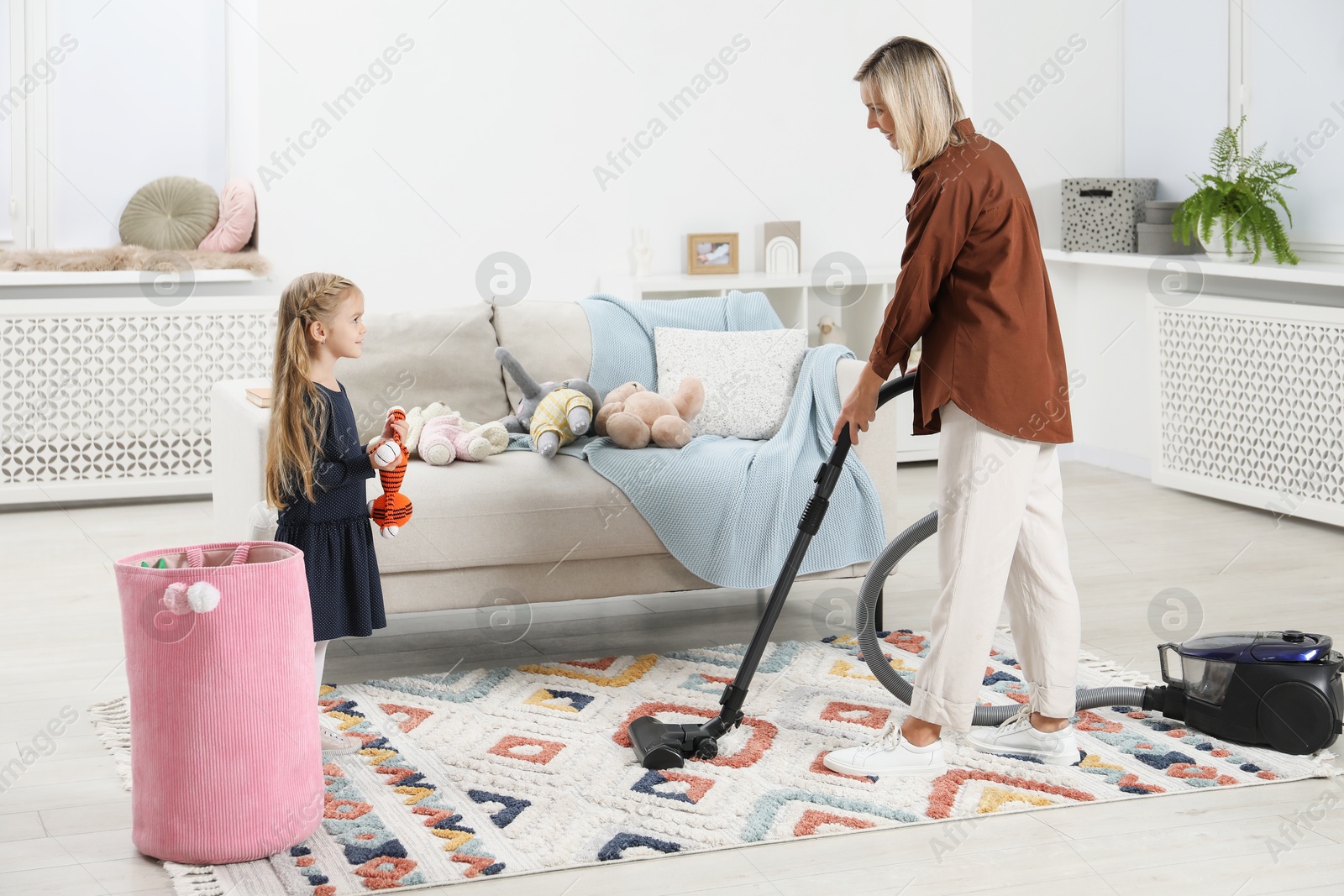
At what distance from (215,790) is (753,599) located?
6.01 ft

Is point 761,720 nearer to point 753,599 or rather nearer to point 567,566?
point 567,566

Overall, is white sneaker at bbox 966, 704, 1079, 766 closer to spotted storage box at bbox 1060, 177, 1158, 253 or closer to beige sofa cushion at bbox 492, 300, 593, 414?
beige sofa cushion at bbox 492, 300, 593, 414

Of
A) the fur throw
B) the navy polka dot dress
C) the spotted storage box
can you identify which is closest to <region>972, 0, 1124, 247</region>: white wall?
the spotted storage box

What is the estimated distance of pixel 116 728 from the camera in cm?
256

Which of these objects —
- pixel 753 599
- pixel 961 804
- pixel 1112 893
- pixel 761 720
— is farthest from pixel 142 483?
pixel 1112 893

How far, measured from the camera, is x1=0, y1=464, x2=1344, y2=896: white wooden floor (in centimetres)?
194

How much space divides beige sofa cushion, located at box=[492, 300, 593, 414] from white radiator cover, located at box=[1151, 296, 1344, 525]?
2.30 metres

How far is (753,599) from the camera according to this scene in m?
3.54

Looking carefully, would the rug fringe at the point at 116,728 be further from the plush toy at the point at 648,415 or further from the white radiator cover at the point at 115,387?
the white radiator cover at the point at 115,387

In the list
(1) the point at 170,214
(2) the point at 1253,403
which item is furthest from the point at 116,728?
(2) the point at 1253,403

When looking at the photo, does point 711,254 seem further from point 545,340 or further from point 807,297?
point 545,340

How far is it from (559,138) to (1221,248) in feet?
7.91

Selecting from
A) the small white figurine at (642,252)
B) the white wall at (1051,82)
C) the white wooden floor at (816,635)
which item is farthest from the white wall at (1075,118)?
the small white figurine at (642,252)

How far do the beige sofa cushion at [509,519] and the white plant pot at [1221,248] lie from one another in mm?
2612
